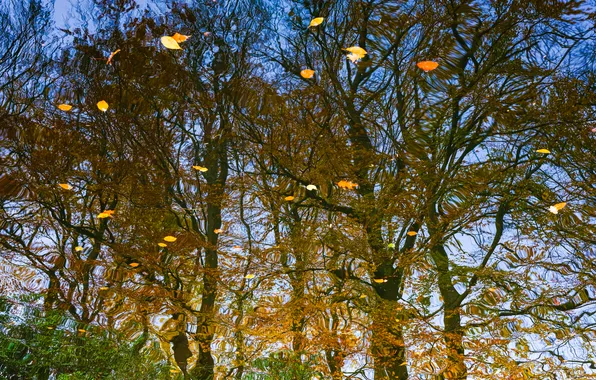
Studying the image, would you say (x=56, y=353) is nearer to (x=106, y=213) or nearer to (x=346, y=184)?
(x=106, y=213)

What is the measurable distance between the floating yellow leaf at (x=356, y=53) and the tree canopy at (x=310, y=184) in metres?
0.16

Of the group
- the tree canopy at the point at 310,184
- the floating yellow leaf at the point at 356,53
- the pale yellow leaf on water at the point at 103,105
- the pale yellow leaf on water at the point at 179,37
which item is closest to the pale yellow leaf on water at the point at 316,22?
the tree canopy at the point at 310,184

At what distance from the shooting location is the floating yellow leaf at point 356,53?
24.8 feet

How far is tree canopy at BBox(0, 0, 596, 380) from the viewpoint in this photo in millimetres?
6016

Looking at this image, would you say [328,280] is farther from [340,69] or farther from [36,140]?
[36,140]

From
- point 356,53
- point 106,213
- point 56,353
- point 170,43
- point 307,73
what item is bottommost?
point 56,353

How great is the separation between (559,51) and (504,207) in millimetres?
2985

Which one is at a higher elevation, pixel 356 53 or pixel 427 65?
pixel 356 53

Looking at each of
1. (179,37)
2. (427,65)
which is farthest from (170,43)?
(427,65)

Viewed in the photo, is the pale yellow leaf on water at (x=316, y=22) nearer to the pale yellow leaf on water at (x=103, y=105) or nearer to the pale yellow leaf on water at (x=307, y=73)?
the pale yellow leaf on water at (x=307, y=73)

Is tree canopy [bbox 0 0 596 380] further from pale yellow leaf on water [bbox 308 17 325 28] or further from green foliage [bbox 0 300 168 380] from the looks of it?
green foliage [bbox 0 300 168 380]

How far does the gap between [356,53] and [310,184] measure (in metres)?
2.90

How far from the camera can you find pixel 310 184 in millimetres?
6602

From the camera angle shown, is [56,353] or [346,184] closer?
[56,353]
